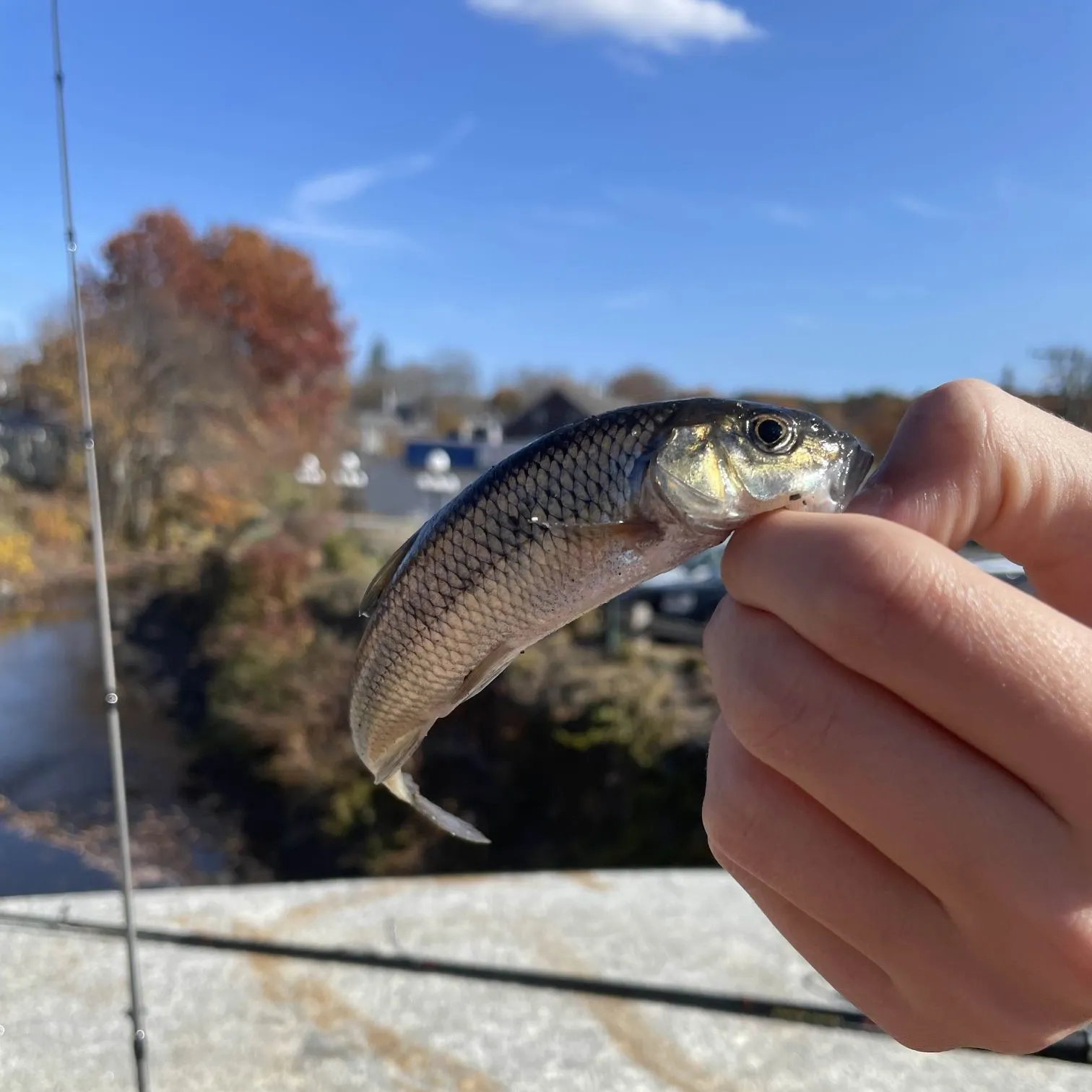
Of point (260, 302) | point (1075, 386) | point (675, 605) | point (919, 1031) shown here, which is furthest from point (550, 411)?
point (919, 1031)

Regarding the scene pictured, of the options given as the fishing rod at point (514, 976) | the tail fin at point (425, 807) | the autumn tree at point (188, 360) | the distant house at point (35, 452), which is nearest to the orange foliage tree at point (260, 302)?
the autumn tree at point (188, 360)

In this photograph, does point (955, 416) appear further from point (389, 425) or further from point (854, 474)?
point (389, 425)

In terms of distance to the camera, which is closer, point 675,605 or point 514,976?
point 514,976

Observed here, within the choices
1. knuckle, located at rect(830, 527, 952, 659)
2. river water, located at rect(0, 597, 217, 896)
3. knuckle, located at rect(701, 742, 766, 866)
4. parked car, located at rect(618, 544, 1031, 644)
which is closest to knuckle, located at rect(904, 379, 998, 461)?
knuckle, located at rect(830, 527, 952, 659)

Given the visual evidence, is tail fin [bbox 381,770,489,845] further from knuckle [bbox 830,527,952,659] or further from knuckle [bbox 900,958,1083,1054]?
knuckle [bbox 830,527,952,659]

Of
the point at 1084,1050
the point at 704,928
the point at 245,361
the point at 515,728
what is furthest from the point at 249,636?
the point at 245,361

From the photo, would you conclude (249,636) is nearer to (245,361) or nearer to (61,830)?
(61,830)

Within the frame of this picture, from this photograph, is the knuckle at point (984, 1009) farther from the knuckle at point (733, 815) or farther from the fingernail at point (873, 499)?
the fingernail at point (873, 499)
